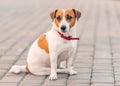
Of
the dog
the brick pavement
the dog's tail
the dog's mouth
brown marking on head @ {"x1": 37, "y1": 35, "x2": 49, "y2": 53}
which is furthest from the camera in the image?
the dog's tail

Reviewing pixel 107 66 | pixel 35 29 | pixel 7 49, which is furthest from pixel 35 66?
pixel 35 29

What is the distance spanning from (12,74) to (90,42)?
3.47 m

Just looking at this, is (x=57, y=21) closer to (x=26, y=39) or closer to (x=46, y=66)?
(x=46, y=66)

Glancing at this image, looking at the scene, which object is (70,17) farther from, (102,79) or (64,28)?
(102,79)

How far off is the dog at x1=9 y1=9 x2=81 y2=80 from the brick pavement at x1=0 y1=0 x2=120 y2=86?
0.12 metres

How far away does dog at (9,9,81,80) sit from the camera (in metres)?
6.20

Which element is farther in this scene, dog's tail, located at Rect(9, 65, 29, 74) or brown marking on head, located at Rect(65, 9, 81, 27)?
dog's tail, located at Rect(9, 65, 29, 74)

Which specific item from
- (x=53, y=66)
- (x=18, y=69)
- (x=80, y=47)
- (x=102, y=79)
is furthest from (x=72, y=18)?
(x=80, y=47)

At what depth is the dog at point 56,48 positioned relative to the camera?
620 centimetres

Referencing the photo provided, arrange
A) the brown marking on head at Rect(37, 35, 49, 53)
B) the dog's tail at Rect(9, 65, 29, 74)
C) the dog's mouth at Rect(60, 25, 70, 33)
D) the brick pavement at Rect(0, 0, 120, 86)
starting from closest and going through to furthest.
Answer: the dog's mouth at Rect(60, 25, 70, 33) < the brick pavement at Rect(0, 0, 120, 86) < the brown marking on head at Rect(37, 35, 49, 53) < the dog's tail at Rect(9, 65, 29, 74)

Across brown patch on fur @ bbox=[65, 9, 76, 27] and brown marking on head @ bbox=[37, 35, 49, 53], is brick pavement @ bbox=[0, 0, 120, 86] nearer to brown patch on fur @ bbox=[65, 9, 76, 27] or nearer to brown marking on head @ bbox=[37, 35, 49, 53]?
brown marking on head @ bbox=[37, 35, 49, 53]

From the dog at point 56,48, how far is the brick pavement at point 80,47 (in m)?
0.12

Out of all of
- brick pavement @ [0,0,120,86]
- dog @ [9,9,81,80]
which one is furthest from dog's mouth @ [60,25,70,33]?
brick pavement @ [0,0,120,86]

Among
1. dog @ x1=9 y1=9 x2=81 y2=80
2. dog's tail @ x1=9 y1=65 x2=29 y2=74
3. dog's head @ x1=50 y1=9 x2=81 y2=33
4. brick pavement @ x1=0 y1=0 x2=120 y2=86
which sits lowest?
brick pavement @ x1=0 y1=0 x2=120 y2=86
